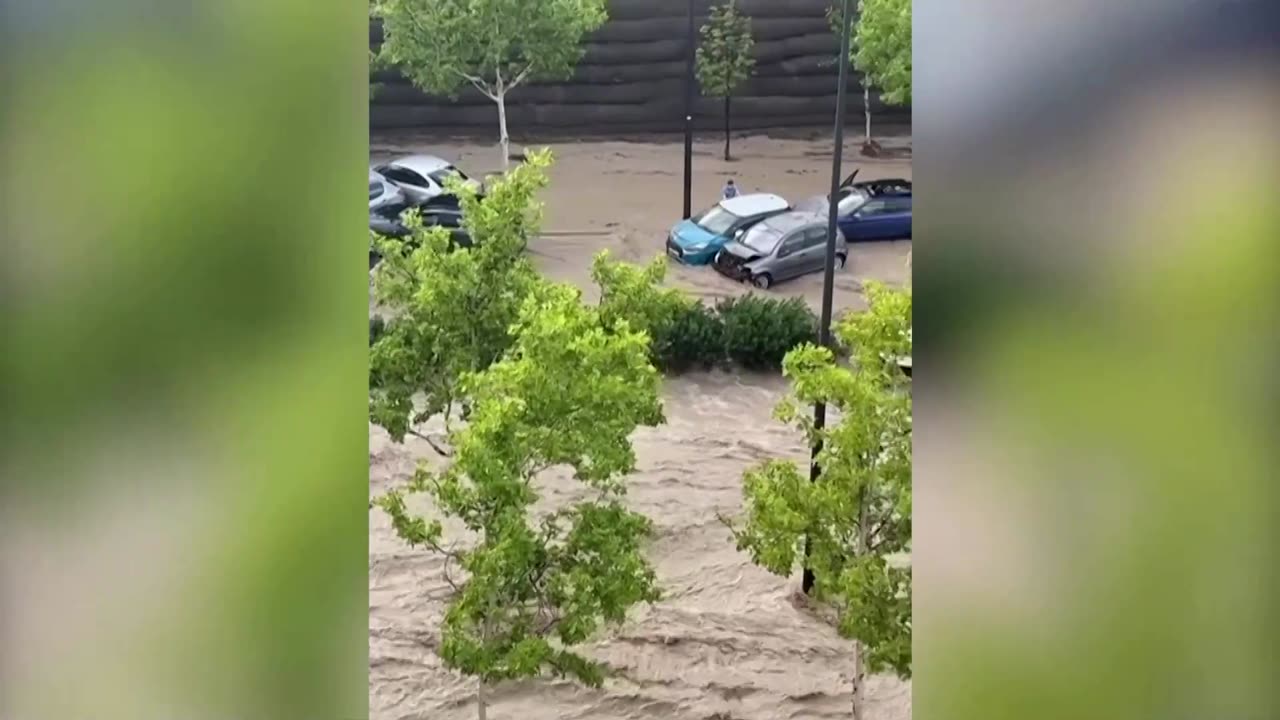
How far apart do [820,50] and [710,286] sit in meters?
0.35

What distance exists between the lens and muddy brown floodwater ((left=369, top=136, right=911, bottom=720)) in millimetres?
1375

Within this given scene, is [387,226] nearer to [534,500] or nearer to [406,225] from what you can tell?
[406,225]

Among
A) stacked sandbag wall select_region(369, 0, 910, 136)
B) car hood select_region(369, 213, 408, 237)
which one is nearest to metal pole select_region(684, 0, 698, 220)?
stacked sandbag wall select_region(369, 0, 910, 136)

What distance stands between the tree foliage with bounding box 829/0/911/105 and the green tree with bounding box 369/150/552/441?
0.47 meters

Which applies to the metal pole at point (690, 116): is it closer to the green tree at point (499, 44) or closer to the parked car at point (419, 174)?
the green tree at point (499, 44)

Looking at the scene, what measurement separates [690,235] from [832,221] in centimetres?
19

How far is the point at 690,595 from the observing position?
139 centimetres

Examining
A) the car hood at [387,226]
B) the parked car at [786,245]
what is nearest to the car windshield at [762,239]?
the parked car at [786,245]

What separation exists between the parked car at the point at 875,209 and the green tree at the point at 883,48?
2.4 inches

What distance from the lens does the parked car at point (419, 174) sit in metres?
1.43
